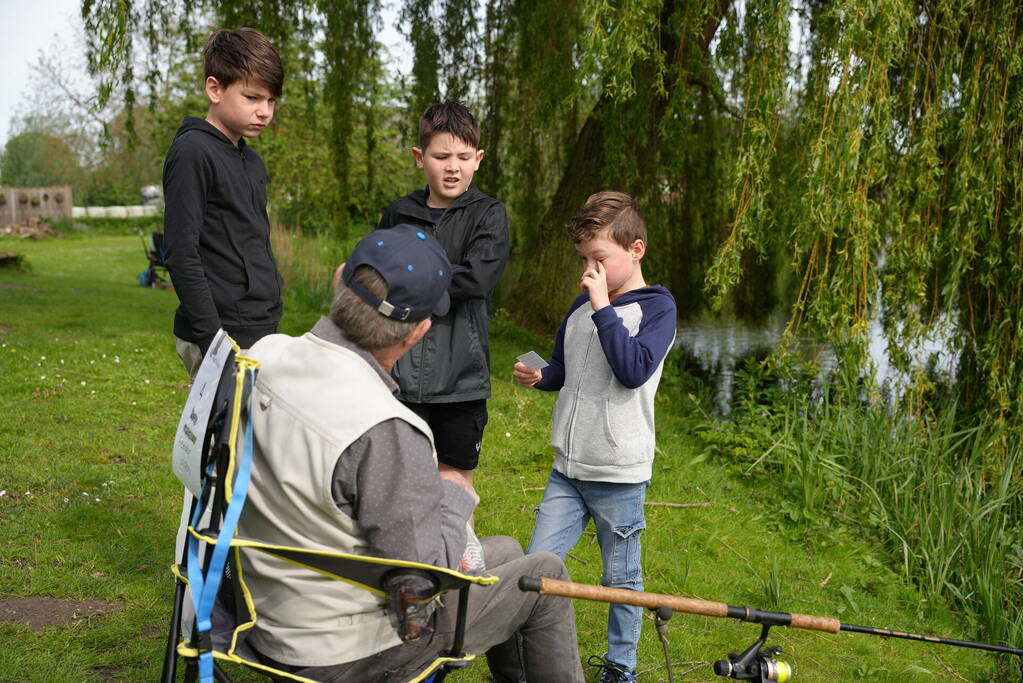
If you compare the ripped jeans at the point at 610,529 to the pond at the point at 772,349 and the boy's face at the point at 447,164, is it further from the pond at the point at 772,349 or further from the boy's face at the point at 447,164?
the pond at the point at 772,349

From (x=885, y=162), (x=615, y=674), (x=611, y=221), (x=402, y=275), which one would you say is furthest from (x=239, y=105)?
(x=885, y=162)

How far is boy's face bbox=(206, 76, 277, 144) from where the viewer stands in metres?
3.28

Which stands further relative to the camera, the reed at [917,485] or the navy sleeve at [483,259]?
the reed at [917,485]

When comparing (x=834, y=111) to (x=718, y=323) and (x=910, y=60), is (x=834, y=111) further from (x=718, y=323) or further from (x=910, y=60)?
(x=718, y=323)

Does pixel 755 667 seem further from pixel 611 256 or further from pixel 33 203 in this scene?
pixel 33 203

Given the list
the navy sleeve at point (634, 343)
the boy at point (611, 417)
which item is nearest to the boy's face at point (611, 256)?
the boy at point (611, 417)

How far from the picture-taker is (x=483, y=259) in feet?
11.9

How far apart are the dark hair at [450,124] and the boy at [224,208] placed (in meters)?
0.55

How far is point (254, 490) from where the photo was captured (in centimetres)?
209

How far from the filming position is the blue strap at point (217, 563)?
6.44ft

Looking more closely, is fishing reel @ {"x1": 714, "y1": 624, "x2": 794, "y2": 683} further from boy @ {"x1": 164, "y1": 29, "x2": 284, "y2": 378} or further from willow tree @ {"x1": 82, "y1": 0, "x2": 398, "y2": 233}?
willow tree @ {"x1": 82, "y1": 0, "x2": 398, "y2": 233}

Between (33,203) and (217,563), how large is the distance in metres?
31.6

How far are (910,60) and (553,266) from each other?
14.5 feet

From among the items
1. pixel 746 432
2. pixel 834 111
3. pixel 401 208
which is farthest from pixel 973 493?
pixel 401 208
